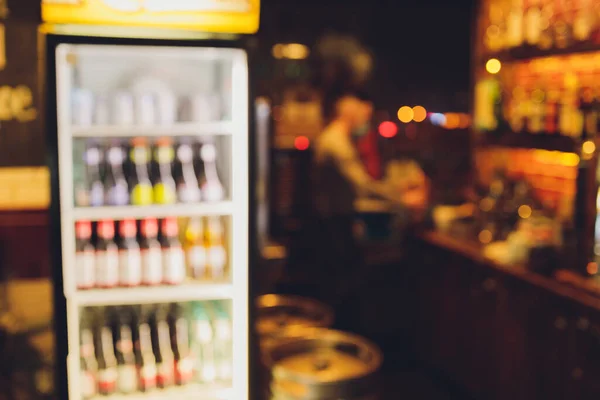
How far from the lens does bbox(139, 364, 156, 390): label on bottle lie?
2902 mm

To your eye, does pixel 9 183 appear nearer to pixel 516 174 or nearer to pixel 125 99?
pixel 125 99

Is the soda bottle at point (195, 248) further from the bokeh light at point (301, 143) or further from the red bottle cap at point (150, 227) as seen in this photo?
the bokeh light at point (301, 143)

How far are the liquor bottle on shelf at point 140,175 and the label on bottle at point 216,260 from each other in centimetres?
34

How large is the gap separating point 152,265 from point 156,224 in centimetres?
23

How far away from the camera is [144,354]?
2.94m

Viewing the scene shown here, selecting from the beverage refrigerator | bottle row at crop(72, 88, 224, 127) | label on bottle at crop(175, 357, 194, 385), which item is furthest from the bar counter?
bottle row at crop(72, 88, 224, 127)

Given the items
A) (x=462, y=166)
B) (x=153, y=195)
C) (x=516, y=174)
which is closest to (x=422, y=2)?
(x=462, y=166)

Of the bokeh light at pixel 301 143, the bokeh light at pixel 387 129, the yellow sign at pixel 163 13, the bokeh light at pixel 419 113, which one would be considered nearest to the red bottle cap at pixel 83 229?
the yellow sign at pixel 163 13

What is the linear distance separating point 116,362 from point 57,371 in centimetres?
37

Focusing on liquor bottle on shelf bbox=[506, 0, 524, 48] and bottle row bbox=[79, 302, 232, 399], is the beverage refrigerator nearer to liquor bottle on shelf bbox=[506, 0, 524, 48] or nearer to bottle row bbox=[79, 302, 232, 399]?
bottle row bbox=[79, 302, 232, 399]

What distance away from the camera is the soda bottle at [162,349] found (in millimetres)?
2936

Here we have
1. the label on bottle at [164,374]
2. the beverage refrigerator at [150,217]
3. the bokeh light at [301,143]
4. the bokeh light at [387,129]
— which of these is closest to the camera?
the beverage refrigerator at [150,217]

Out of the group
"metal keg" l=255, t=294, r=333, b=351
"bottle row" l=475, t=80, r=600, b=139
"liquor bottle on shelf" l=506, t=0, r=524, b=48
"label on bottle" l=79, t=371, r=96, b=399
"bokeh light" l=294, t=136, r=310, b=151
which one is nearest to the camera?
"label on bottle" l=79, t=371, r=96, b=399

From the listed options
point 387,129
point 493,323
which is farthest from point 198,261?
point 387,129
